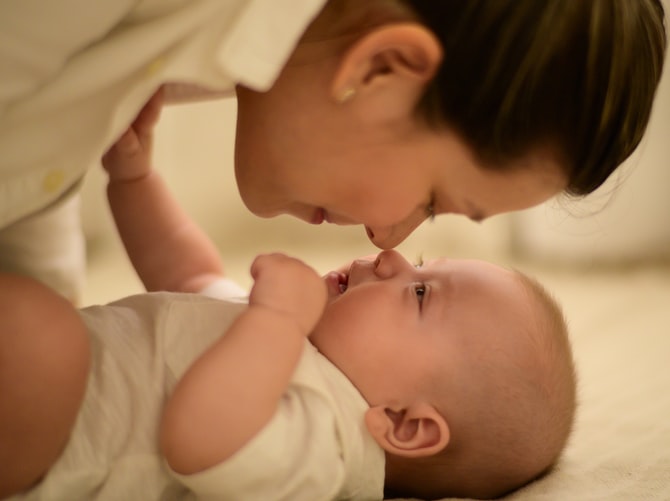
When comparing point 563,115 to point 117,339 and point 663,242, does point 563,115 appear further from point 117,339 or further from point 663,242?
point 663,242

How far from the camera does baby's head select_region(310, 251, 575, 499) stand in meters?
0.86

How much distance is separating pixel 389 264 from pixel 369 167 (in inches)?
6.4

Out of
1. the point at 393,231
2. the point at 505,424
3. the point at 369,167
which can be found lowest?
the point at 505,424

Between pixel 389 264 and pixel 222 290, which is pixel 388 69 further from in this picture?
pixel 222 290

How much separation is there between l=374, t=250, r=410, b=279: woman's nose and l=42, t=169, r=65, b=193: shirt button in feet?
1.22

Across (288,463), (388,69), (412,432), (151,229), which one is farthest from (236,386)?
(151,229)

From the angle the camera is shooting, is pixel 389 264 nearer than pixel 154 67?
No

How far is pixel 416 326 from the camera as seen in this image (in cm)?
89

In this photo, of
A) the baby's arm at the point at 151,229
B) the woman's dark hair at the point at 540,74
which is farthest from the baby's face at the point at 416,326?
the baby's arm at the point at 151,229

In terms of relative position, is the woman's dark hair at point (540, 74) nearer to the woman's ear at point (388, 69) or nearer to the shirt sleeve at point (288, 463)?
the woman's ear at point (388, 69)

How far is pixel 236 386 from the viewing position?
0.75 metres

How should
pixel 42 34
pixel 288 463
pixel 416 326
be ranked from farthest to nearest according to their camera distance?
pixel 416 326 < pixel 288 463 < pixel 42 34

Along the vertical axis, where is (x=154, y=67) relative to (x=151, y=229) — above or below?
above

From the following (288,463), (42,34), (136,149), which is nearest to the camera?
(42,34)
